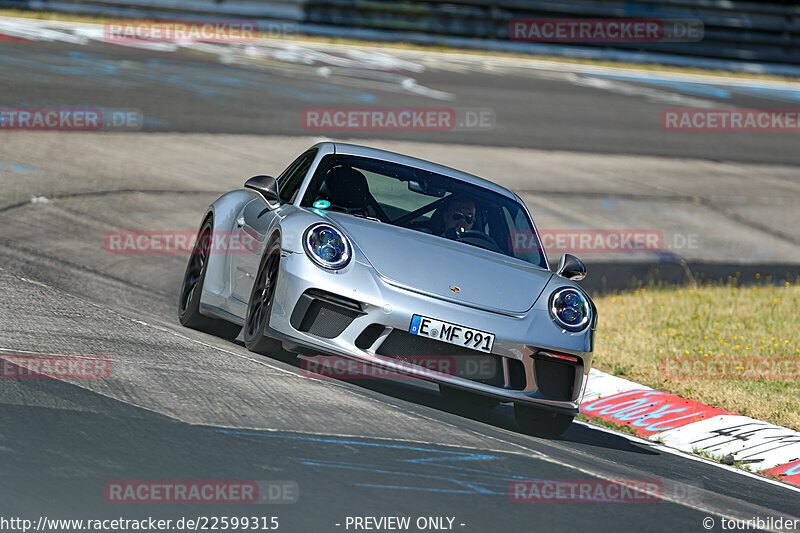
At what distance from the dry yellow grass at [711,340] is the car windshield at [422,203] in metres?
2.05

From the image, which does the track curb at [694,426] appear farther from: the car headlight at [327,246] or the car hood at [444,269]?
the car headlight at [327,246]

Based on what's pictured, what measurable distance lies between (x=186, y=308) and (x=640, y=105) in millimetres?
15871

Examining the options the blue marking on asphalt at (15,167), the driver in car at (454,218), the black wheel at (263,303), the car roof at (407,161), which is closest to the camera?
the black wheel at (263,303)

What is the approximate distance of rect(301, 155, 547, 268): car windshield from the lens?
289 inches


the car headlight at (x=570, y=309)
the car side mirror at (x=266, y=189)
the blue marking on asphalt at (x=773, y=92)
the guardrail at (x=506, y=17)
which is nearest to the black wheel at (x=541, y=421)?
the car headlight at (x=570, y=309)

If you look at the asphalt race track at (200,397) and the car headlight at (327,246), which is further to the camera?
the car headlight at (327,246)

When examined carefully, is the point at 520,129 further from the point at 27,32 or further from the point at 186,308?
the point at 186,308

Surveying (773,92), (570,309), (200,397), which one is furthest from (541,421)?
(773,92)

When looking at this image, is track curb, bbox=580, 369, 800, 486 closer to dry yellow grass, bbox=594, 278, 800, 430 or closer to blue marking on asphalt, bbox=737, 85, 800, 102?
dry yellow grass, bbox=594, 278, 800, 430

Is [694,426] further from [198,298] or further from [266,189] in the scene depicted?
[198,298]

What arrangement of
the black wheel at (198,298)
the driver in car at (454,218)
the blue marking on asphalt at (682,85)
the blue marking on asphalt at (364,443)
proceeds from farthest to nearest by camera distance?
the blue marking on asphalt at (682,85) → the black wheel at (198,298) → the driver in car at (454,218) → the blue marking on asphalt at (364,443)

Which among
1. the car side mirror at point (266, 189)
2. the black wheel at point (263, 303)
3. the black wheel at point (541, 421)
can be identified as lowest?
the black wheel at point (541, 421)

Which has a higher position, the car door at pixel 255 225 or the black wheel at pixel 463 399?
the car door at pixel 255 225

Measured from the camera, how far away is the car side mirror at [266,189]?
730 cm
